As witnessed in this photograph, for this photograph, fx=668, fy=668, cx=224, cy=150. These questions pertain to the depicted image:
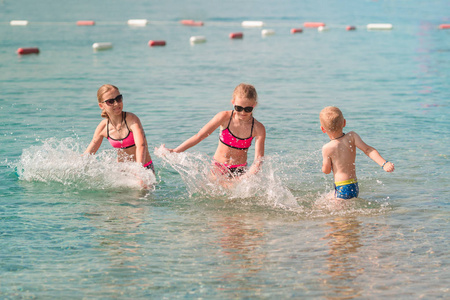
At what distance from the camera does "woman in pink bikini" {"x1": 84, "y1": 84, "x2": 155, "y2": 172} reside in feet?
24.7

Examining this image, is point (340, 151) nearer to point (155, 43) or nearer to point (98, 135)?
point (98, 135)

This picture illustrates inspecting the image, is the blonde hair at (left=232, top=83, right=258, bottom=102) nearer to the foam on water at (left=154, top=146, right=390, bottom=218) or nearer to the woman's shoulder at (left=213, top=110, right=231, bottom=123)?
the woman's shoulder at (left=213, top=110, right=231, bottom=123)

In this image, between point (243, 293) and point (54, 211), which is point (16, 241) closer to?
point (54, 211)

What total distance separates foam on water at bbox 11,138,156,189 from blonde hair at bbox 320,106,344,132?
2207 millimetres

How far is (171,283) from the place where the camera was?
501cm

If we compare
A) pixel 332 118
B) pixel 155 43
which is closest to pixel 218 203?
pixel 332 118

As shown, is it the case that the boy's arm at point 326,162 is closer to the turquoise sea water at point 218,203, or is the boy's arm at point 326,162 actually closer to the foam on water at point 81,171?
the turquoise sea water at point 218,203

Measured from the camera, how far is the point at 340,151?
671 cm

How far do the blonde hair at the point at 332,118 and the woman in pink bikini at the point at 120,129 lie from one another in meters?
2.19

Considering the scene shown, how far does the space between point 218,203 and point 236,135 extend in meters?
0.78

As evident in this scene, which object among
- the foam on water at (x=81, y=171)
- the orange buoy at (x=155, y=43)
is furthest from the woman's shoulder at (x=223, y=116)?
the orange buoy at (x=155, y=43)

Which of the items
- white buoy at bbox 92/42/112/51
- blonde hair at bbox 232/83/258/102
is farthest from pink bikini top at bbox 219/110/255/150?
white buoy at bbox 92/42/112/51

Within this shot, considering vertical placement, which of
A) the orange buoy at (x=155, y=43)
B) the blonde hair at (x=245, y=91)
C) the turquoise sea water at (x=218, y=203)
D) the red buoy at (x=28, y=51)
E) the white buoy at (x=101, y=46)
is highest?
the orange buoy at (x=155, y=43)

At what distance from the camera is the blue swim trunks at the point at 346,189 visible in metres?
6.85
